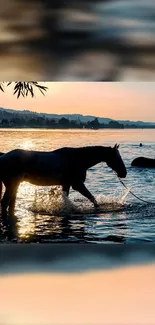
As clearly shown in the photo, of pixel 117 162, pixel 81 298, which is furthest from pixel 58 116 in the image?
pixel 81 298

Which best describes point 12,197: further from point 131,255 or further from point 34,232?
point 131,255

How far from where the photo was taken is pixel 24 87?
300 cm

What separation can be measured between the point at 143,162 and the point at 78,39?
2.36 feet

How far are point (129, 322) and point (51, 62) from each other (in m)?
1.33

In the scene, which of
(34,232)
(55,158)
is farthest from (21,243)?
(55,158)

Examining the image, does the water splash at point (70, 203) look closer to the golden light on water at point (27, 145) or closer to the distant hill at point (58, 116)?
the golden light on water at point (27, 145)

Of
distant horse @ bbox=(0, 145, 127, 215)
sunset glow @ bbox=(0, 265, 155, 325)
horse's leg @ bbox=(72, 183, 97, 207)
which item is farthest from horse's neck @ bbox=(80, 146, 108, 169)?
sunset glow @ bbox=(0, 265, 155, 325)

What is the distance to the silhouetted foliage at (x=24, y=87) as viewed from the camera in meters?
2.96

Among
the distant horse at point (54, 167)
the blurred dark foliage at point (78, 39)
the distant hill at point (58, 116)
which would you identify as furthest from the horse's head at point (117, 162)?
the blurred dark foliage at point (78, 39)

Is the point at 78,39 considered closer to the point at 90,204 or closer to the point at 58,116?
the point at 58,116

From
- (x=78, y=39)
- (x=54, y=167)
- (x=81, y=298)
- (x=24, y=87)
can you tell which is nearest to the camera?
(x=81, y=298)

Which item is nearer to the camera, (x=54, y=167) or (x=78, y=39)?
(x=78, y=39)

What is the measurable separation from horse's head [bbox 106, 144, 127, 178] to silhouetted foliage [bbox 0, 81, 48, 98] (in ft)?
1.53

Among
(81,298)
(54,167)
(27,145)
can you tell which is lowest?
(81,298)
